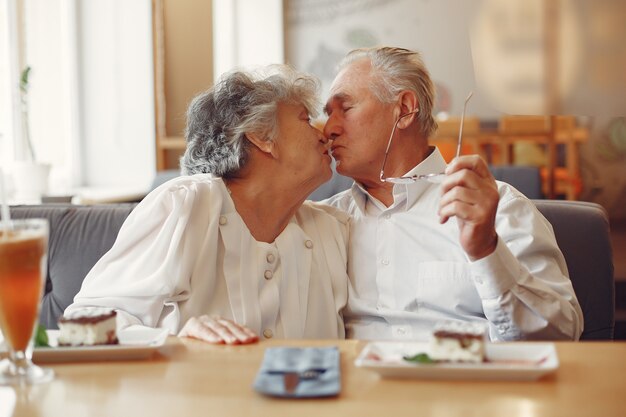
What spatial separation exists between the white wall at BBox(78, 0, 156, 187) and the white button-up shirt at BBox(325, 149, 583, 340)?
306cm

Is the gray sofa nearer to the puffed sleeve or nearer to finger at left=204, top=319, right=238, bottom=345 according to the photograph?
the puffed sleeve

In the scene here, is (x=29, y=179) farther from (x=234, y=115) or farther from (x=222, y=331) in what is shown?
(x=222, y=331)

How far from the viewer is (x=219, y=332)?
4.79ft

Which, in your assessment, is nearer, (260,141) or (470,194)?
(470,194)

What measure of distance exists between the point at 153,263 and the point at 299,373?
81 cm

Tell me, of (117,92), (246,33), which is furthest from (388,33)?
(117,92)

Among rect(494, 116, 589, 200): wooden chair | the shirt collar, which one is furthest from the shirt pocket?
rect(494, 116, 589, 200): wooden chair

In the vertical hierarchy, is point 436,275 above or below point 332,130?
below

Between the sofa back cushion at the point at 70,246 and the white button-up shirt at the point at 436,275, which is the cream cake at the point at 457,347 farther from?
the sofa back cushion at the point at 70,246

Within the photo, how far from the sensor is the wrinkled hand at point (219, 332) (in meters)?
1.44

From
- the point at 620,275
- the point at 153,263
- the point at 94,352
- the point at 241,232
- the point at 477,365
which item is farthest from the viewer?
the point at 620,275

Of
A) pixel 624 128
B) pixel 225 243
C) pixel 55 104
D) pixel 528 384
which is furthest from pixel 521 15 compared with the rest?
pixel 624 128

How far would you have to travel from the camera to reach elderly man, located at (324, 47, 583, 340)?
179cm

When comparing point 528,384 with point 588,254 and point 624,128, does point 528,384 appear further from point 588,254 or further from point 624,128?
point 624,128
